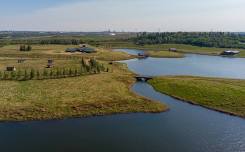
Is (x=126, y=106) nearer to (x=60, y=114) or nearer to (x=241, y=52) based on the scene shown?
(x=60, y=114)

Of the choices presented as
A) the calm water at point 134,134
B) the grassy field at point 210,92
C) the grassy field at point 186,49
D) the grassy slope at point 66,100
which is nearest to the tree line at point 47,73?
the grassy slope at point 66,100

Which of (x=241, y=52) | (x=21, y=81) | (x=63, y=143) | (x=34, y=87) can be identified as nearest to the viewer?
(x=63, y=143)

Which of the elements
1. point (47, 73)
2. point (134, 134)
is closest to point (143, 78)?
point (47, 73)

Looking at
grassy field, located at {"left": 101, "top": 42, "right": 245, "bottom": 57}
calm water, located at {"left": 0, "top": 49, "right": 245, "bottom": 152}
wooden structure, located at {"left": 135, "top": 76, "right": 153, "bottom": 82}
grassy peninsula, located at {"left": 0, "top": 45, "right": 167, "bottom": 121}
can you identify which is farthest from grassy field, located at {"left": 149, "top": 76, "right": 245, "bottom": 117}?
grassy field, located at {"left": 101, "top": 42, "right": 245, "bottom": 57}

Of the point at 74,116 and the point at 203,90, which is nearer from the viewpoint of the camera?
the point at 74,116

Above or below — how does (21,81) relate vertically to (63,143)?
above

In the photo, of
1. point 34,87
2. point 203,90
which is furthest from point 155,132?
point 34,87

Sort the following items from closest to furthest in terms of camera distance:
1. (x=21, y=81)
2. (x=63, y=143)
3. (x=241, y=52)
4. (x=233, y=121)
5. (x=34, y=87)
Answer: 1. (x=63, y=143)
2. (x=233, y=121)
3. (x=34, y=87)
4. (x=21, y=81)
5. (x=241, y=52)

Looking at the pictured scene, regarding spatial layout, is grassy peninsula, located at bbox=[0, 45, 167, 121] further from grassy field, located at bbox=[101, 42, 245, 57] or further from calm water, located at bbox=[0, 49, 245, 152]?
grassy field, located at bbox=[101, 42, 245, 57]
